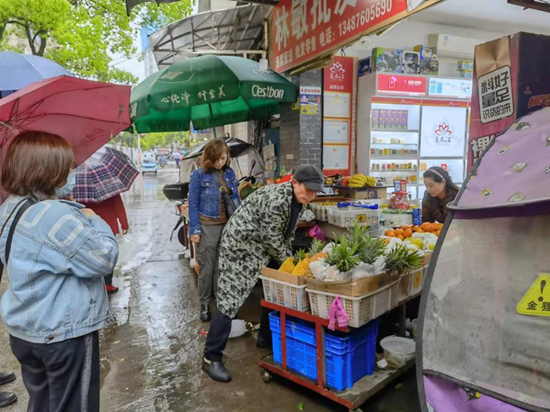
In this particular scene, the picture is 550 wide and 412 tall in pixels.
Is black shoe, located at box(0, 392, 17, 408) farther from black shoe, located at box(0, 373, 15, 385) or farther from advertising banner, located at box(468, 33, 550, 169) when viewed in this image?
advertising banner, located at box(468, 33, 550, 169)

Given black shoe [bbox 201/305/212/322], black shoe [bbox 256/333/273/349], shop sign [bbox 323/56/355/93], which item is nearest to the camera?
black shoe [bbox 256/333/273/349]

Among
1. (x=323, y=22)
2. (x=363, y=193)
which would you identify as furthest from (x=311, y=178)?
(x=363, y=193)

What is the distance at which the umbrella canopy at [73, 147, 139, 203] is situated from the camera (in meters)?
4.61

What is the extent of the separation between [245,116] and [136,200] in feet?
33.6

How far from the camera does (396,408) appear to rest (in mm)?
3025

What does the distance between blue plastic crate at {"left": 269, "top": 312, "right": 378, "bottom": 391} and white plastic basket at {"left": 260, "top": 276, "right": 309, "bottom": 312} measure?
164mm

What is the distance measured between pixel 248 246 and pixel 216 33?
6.57m

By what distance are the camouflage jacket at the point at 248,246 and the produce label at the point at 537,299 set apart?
1773 mm

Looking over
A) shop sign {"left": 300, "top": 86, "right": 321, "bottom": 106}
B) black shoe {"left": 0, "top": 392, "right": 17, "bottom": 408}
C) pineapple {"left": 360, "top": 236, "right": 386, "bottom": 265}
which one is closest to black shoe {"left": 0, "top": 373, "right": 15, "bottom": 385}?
black shoe {"left": 0, "top": 392, "right": 17, "bottom": 408}

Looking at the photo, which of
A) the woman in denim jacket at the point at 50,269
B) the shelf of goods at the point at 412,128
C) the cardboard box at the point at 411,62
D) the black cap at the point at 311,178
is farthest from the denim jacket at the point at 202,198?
the cardboard box at the point at 411,62

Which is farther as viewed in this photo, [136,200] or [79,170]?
[136,200]

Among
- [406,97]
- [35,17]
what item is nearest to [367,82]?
[406,97]

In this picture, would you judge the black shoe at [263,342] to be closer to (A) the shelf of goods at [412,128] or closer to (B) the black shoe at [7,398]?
(B) the black shoe at [7,398]

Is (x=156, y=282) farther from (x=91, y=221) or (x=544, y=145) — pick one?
(x=544, y=145)
